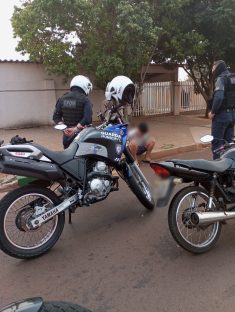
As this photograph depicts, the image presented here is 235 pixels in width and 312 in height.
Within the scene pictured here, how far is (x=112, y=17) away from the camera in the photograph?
34.3 ft

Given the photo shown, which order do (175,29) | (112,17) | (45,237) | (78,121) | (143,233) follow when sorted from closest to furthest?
(45,237), (143,233), (78,121), (112,17), (175,29)

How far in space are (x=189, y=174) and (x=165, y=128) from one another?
29.0ft

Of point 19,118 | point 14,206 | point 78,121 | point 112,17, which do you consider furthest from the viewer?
point 19,118

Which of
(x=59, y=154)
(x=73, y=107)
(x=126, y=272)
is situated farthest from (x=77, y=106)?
(x=126, y=272)

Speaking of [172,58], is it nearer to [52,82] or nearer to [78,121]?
[52,82]

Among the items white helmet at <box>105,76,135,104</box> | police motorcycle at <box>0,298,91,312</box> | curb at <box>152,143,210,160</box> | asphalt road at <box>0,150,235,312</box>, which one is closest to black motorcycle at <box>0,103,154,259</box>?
asphalt road at <box>0,150,235,312</box>

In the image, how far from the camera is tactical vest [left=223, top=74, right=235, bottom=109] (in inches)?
240

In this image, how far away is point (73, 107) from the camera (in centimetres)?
568

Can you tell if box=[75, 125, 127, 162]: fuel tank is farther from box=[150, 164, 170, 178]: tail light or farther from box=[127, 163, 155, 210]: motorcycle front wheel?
box=[150, 164, 170, 178]: tail light

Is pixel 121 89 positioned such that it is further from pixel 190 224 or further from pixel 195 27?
pixel 195 27

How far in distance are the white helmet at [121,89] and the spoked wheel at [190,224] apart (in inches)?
60.1

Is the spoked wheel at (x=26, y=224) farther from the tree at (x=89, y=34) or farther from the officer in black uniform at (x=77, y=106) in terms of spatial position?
the tree at (x=89, y=34)

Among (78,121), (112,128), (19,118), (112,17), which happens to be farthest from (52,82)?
(112,128)

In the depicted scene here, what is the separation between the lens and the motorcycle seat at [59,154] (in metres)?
3.94
